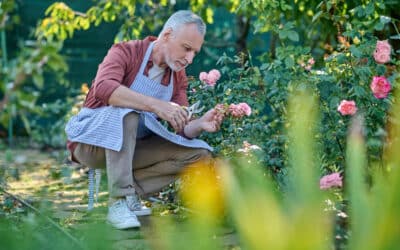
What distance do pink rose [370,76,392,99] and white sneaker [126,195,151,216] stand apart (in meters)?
1.27

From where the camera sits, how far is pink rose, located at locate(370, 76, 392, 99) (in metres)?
3.73

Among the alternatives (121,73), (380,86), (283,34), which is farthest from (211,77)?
(380,86)

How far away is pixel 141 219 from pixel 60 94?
4937 millimetres

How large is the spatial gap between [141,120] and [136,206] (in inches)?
19.5

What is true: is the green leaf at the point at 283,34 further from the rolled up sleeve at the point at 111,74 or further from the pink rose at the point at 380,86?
the rolled up sleeve at the point at 111,74

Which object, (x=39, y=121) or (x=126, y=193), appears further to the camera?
(x=39, y=121)

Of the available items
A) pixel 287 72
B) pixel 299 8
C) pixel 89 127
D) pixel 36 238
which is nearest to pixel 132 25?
pixel 299 8

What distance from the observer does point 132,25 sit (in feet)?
20.8

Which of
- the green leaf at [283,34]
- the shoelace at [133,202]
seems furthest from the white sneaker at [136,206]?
the green leaf at [283,34]

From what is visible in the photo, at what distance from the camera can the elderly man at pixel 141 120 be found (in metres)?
3.65

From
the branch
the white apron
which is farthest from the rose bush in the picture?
the branch

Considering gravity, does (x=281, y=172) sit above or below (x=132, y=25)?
below

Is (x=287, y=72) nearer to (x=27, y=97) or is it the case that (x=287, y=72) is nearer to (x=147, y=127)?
(x=147, y=127)

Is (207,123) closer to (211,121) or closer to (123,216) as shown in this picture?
(211,121)
